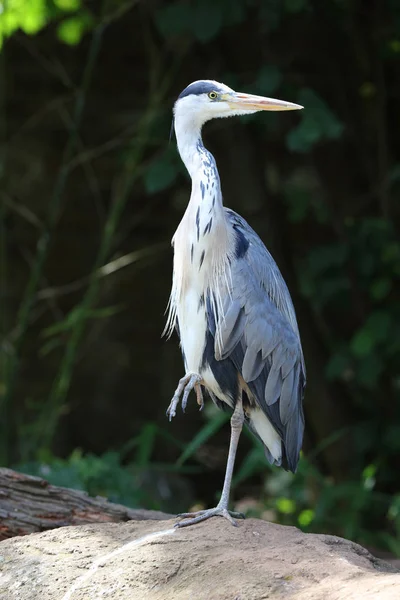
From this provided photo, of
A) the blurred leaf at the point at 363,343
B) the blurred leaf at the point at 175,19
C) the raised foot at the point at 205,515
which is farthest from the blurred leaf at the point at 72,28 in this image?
the raised foot at the point at 205,515

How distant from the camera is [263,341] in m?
3.58

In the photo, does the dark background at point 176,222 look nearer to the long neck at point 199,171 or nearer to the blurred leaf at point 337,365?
the blurred leaf at point 337,365

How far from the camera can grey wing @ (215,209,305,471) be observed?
3.55m

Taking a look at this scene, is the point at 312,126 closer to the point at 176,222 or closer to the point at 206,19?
the point at 206,19

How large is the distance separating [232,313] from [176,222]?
3.85 m

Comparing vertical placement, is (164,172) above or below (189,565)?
above

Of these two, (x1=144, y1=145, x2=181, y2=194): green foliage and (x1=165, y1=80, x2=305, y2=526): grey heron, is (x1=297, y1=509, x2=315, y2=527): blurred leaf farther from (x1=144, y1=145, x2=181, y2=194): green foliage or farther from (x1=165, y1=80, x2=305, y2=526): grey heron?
(x1=144, y1=145, x2=181, y2=194): green foliage

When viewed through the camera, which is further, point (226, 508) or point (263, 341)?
point (263, 341)

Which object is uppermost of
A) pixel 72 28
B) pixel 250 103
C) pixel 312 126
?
pixel 72 28

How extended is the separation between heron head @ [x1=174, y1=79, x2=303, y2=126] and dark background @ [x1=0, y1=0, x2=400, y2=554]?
4.10ft

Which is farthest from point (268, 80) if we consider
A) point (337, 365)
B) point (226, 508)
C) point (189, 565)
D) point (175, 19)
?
point (189, 565)

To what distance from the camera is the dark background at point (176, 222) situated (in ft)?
17.3

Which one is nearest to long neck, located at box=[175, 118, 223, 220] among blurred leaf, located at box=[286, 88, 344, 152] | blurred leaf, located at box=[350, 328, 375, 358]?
blurred leaf, located at box=[286, 88, 344, 152]

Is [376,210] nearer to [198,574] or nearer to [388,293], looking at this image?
[388,293]
